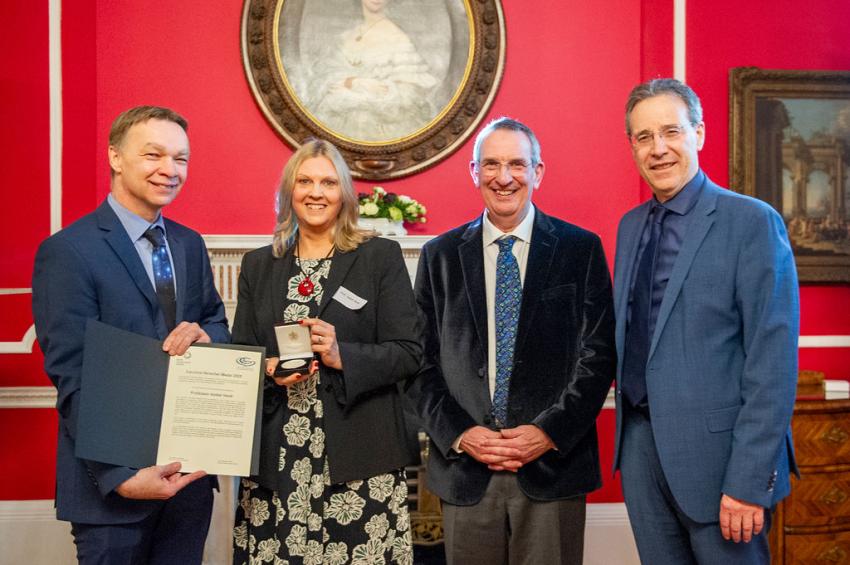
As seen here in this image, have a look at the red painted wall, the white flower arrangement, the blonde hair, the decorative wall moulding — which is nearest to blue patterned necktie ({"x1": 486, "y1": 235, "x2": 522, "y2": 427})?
the blonde hair

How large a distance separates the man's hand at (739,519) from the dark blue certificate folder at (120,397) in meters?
1.17

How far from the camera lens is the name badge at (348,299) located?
6.97 ft

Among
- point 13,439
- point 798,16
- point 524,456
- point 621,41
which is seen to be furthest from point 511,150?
point 13,439

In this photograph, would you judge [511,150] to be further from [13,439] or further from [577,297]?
[13,439]

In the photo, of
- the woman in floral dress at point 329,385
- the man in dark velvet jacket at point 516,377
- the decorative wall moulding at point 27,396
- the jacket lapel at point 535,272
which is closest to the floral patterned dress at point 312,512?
the woman in floral dress at point 329,385

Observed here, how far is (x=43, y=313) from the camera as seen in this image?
1.88 metres

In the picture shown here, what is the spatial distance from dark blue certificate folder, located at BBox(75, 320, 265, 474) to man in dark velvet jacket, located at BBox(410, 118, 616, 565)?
0.63 m

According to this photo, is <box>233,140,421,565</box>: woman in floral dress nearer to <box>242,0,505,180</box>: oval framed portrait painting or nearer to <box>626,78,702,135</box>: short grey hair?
<box>626,78,702,135</box>: short grey hair

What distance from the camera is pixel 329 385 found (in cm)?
208

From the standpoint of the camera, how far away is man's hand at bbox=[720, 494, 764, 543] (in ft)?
5.92

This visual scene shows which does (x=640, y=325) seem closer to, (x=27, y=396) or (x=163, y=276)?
(x=163, y=276)

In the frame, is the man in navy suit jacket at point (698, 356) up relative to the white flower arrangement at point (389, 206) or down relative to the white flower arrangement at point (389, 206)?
down

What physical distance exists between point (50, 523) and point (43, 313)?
2.23m

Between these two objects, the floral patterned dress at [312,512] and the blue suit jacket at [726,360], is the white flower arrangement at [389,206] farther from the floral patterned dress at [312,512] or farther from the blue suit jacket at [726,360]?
the blue suit jacket at [726,360]
